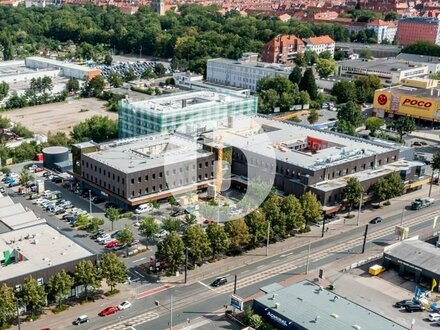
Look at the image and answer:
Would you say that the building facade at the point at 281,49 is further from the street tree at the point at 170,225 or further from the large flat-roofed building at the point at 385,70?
the street tree at the point at 170,225

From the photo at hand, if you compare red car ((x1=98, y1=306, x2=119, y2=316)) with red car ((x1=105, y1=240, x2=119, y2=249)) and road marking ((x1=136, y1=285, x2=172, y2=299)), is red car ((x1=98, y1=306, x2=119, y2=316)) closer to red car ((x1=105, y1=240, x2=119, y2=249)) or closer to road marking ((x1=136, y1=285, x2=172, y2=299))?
road marking ((x1=136, y1=285, x2=172, y2=299))

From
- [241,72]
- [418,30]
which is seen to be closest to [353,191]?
[241,72]

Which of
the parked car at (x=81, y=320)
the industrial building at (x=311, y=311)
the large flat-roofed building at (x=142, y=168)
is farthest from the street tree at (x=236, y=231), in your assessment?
the parked car at (x=81, y=320)

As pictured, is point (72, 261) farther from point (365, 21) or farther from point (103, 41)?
point (365, 21)

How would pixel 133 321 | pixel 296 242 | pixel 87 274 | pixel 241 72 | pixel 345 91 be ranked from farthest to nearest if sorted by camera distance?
pixel 241 72 < pixel 345 91 < pixel 296 242 < pixel 87 274 < pixel 133 321

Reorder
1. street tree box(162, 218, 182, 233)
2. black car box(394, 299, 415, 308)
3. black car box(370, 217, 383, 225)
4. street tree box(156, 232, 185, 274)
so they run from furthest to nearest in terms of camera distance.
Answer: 1. black car box(370, 217, 383, 225)
2. street tree box(162, 218, 182, 233)
3. street tree box(156, 232, 185, 274)
4. black car box(394, 299, 415, 308)

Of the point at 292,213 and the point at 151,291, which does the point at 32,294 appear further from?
the point at 292,213

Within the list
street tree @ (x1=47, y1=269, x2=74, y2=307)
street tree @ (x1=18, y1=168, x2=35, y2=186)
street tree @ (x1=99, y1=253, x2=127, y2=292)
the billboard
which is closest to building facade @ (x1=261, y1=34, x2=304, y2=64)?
the billboard

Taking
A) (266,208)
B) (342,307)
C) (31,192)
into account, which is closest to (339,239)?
(266,208)
